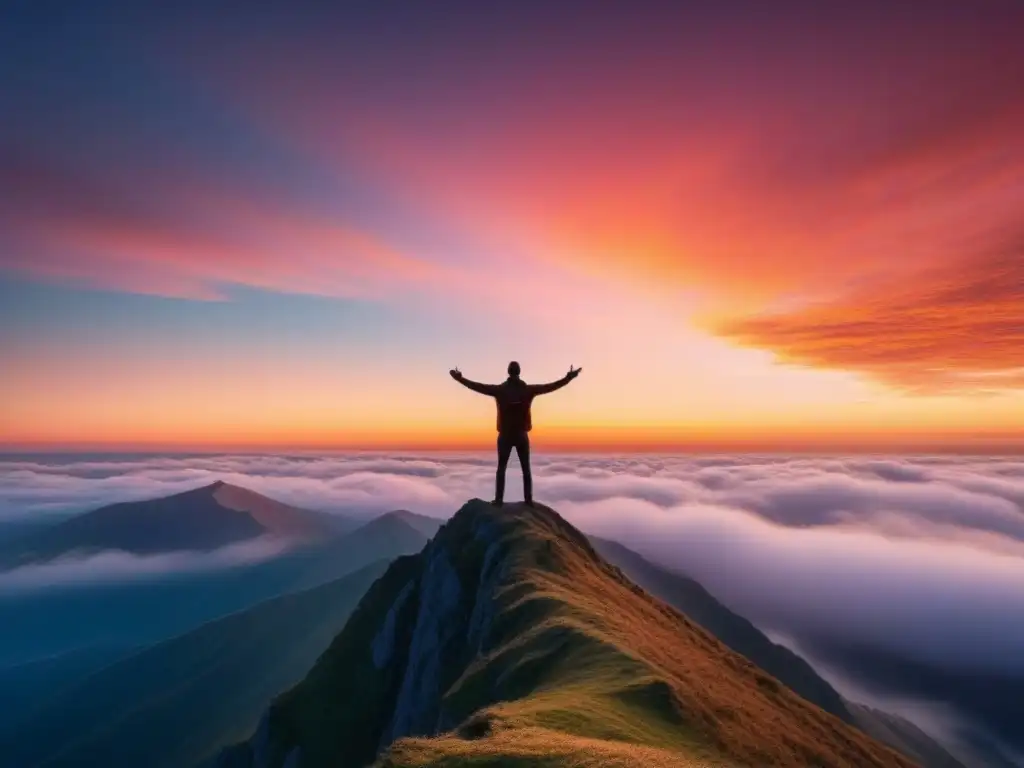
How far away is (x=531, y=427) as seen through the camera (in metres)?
32.2

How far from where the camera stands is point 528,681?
72.1 feet

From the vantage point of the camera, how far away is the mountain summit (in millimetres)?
13828

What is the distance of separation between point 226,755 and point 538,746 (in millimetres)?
97385

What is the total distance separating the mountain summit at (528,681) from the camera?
544 inches

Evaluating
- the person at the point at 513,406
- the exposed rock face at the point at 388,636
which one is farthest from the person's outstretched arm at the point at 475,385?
the exposed rock face at the point at 388,636

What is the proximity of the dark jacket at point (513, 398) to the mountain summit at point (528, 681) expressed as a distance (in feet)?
31.0

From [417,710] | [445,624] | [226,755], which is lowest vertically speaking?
[226,755]

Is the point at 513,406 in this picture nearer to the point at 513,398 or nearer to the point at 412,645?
the point at 513,398

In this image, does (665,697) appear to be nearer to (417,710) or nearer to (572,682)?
(572,682)

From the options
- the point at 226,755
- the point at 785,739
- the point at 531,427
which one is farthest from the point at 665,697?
the point at 226,755

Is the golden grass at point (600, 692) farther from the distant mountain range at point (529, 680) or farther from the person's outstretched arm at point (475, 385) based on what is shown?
the person's outstretched arm at point (475, 385)

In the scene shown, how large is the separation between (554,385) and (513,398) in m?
2.88

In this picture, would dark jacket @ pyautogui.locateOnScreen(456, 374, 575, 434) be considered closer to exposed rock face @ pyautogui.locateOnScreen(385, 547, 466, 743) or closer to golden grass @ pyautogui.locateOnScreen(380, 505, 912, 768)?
golden grass @ pyautogui.locateOnScreen(380, 505, 912, 768)

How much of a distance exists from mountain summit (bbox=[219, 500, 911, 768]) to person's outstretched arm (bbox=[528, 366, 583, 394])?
36.5 feet
